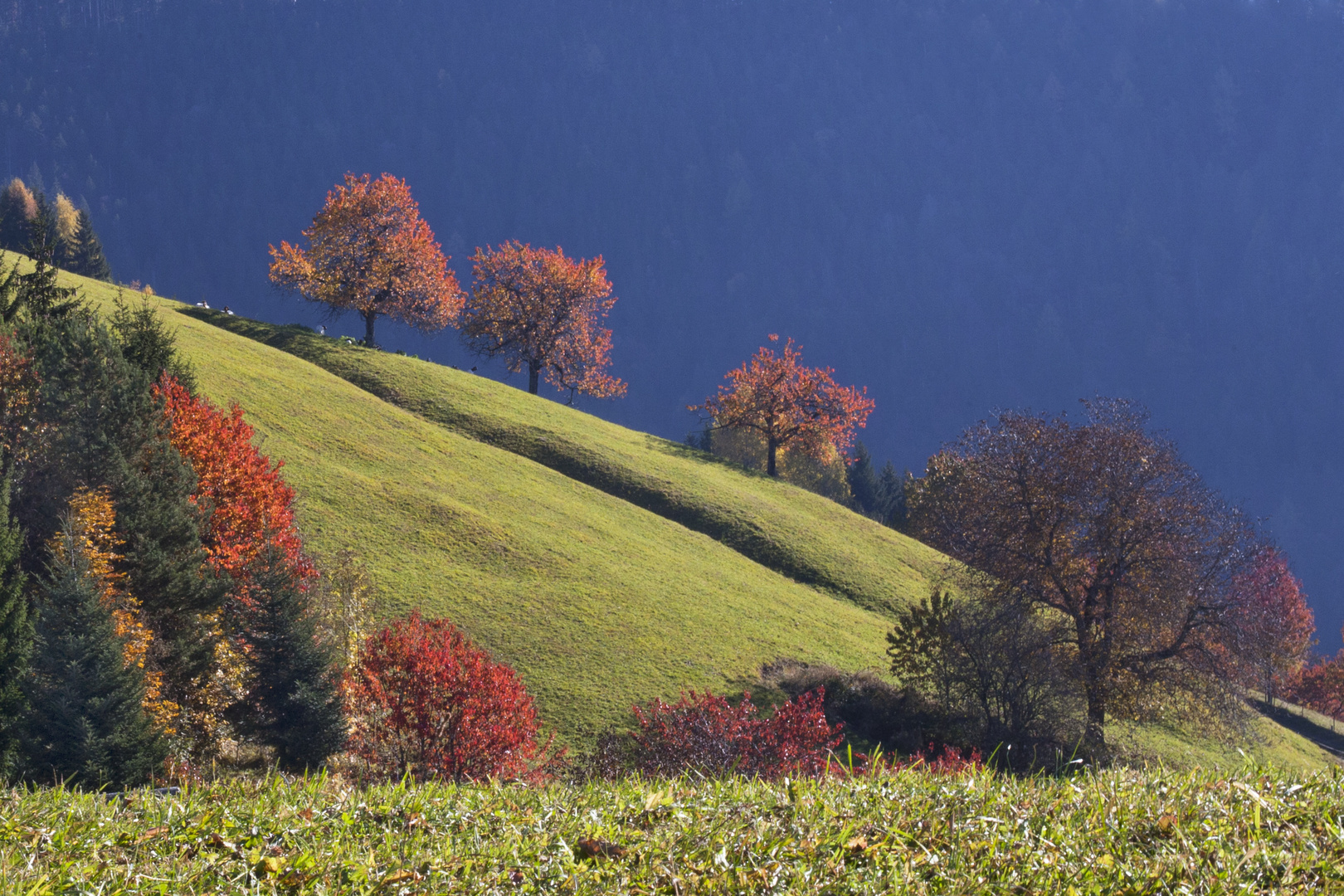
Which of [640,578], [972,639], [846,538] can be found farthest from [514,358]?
[972,639]

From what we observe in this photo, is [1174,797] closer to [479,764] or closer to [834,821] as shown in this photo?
[834,821]

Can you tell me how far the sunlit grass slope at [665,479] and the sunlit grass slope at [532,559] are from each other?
2203mm

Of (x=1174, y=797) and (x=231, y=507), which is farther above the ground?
(x=1174, y=797)

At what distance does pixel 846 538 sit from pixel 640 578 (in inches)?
762

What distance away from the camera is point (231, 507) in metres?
23.8

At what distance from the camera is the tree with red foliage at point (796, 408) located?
2667 inches

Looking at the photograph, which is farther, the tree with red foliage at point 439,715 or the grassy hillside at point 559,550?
the grassy hillside at point 559,550

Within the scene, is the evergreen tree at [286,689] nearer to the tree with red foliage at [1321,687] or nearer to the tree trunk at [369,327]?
the tree trunk at [369,327]

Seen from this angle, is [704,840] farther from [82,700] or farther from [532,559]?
[532,559]

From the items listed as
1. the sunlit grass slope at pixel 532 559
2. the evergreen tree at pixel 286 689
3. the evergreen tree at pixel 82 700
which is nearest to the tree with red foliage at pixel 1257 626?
the sunlit grass slope at pixel 532 559

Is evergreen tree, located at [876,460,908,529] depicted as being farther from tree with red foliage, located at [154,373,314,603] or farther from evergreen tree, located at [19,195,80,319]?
evergreen tree, located at [19,195,80,319]

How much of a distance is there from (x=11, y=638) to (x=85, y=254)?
112 meters

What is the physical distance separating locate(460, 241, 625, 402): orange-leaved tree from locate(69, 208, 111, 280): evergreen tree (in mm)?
66560

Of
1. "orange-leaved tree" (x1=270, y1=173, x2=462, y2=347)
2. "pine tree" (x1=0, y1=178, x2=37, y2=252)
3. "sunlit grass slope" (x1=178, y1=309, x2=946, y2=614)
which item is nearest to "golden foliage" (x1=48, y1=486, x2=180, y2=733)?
"sunlit grass slope" (x1=178, y1=309, x2=946, y2=614)
